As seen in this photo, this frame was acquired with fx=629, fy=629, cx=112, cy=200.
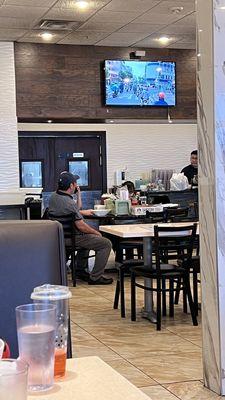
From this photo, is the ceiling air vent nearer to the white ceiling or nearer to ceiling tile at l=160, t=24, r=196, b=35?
the white ceiling

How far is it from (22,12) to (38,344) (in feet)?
23.3

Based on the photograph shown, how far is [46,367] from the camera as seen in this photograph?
4.74ft

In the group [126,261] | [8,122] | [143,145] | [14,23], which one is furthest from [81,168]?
[126,261]

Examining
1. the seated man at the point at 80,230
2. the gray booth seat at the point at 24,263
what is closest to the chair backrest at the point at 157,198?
the seated man at the point at 80,230

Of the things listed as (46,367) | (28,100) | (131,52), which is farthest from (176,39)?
(46,367)

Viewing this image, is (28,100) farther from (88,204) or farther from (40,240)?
(40,240)

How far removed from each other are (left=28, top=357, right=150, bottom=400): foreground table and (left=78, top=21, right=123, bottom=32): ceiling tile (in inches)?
296

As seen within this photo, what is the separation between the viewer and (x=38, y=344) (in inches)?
55.7

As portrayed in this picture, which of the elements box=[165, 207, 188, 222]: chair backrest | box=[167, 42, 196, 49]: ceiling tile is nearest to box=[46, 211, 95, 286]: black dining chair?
box=[165, 207, 188, 222]: chair backrest

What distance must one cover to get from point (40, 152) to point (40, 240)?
31.0 feet

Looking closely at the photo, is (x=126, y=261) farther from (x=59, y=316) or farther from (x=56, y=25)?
(x=59, y=316)

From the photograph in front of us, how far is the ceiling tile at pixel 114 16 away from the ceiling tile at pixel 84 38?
680 millimetres

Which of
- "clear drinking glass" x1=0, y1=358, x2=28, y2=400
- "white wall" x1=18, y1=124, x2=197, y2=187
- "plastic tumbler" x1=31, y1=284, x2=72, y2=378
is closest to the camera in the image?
"clear drinking glass" x1=0, y1=358, x2=28, y2=400

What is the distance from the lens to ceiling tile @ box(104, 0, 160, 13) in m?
7.63
